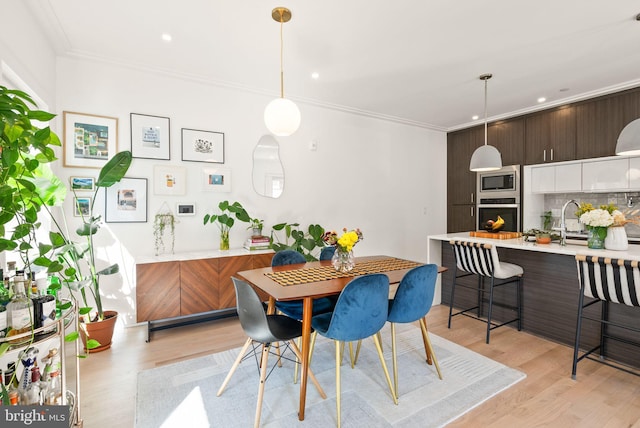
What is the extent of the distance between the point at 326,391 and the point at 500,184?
4.22m

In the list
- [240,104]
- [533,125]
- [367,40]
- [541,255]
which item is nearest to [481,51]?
[367,40]

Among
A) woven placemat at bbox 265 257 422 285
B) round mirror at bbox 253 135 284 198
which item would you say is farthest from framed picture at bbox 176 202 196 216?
woven placemat at bbox 265 257 422 285

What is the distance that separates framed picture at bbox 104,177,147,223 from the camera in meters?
3.27

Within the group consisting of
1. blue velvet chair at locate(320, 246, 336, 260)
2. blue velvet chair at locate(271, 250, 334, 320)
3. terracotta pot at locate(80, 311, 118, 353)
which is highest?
blue velvet chair at locate(320, 246, 336, 260)

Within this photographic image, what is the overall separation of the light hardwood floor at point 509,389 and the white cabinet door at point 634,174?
2229mm

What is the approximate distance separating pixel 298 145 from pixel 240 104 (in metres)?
0.91

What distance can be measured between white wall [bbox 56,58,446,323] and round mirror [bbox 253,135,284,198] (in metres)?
0.08

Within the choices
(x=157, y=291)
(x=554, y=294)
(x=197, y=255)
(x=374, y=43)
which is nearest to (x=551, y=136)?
(x=554, y=294)

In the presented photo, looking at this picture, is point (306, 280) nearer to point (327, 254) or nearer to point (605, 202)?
point (327, 254)

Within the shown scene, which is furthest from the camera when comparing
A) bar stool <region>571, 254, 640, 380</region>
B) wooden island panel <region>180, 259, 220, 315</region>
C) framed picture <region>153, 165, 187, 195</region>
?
framed picture <region>153, 165, 187, 195</region>

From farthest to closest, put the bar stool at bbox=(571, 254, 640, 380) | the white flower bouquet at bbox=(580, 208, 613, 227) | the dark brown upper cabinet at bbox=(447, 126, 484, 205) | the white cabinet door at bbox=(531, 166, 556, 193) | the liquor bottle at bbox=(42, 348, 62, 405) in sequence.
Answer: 1. the dark brown upper cabinet at bbox=(447, 126, 484, 205)
2. the white cabinet door at bbox=(531, 166, 556, 193)
3. the white flower bouquet at bbox=(580, 208, 613, 227)
4. the bar stool at bbox=(571, 254, 640, 380)
5. the liquor bottle at bbox=(42, 348, 62, 405)

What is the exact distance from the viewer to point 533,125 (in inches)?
184

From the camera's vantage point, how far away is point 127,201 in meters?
3.35

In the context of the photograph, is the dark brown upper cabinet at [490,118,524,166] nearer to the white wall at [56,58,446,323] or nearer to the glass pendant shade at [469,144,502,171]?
the white wall at [56,58,446,323]
